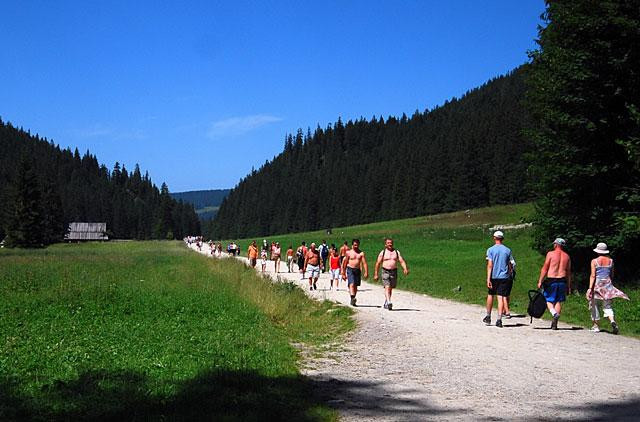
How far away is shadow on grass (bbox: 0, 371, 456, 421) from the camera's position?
5.90 meters

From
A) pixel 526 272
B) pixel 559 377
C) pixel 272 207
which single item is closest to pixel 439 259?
pixel 526 272

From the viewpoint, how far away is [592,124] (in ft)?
58.6

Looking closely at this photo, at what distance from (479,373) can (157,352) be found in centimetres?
500

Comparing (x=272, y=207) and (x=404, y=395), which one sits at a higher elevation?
(x=272, y=207)

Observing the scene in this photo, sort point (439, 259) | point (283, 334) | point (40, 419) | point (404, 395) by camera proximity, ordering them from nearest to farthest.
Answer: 1. point (40, 419)
2. point (404, 395)
3. point (283, 334)
4. point (439, 259)

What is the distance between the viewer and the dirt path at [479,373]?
6141mm

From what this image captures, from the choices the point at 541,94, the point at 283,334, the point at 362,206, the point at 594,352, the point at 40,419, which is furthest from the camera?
the point at 362,206

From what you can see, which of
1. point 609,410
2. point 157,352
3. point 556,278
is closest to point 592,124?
point 556,278

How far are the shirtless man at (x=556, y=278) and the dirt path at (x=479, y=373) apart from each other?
1.94 ft

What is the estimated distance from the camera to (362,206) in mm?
142000

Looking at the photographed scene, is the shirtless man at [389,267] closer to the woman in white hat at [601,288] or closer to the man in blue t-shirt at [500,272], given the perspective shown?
the man in blue t-shirt at [500,272]

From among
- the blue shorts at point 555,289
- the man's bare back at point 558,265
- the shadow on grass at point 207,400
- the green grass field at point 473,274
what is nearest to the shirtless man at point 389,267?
the green grass field at point 473,274

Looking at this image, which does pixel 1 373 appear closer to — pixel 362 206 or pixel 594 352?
pixel 594 352

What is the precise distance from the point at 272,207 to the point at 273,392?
17408 centimetres
